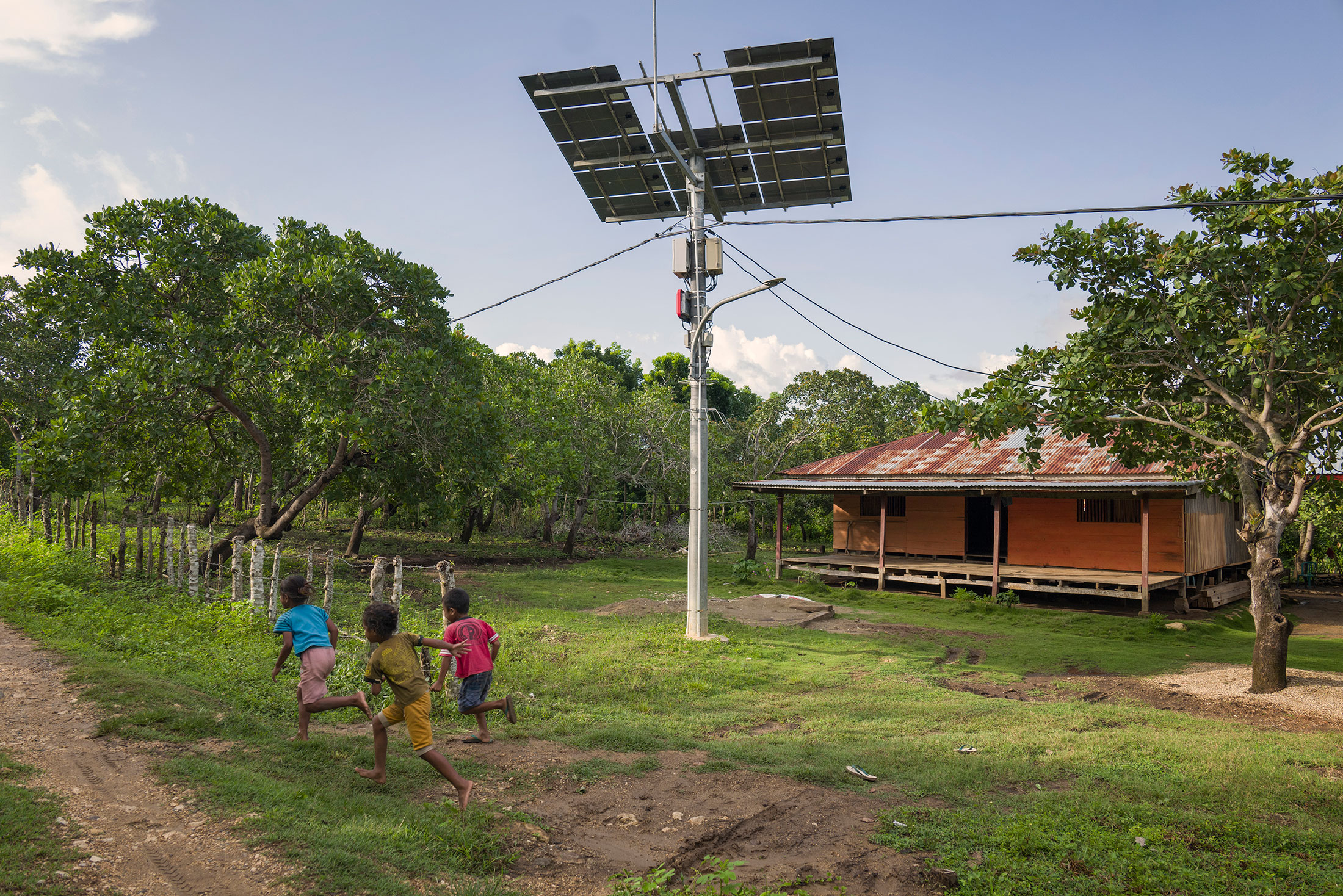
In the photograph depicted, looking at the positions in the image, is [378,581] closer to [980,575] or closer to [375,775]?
[375,775]

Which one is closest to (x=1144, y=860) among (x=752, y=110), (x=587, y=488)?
(x=752, y=110)

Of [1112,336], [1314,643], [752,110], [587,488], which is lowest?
[1314,643]

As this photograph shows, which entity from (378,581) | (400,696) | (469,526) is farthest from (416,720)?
(469,526)

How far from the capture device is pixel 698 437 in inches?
504

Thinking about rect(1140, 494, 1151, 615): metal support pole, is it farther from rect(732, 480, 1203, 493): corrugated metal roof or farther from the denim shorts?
the denim shorts

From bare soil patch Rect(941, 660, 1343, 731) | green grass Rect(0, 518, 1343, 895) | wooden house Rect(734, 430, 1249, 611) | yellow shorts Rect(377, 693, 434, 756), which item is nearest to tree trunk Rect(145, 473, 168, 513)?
green grass Rect(0, 518, 1343, 895)

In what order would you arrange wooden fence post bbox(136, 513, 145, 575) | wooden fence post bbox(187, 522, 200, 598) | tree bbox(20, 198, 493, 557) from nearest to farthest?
wooden fence post bbox(187, 522, 200, 598), tree bbox(20, 198, 493, 557), wooden fence post bbox(136, 513, 145, 575)

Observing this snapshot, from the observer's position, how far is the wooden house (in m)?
17.4

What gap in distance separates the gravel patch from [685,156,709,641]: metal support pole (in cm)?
638

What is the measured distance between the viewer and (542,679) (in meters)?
9.14

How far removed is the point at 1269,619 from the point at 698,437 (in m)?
7.98

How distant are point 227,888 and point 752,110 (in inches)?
506

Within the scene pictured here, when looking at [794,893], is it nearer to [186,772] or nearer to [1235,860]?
[1235,860]

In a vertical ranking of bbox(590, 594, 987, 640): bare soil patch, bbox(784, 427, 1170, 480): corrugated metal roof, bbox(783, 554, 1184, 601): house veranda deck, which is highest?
bbox(784, 427, 1170, 480): corrugated metal roof
